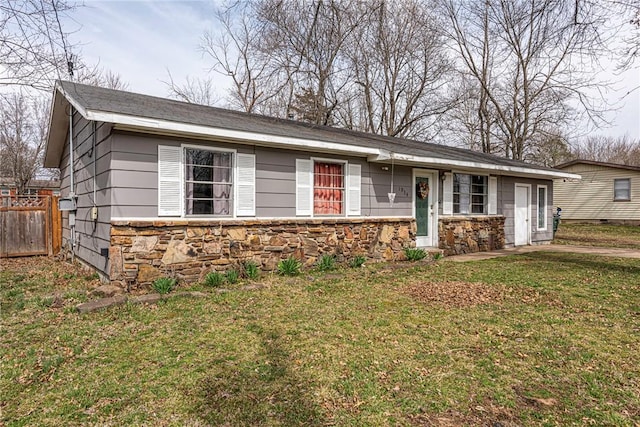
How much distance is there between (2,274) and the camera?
22.1 feet

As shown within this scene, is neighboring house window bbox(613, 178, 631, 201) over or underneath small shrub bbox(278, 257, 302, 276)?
over

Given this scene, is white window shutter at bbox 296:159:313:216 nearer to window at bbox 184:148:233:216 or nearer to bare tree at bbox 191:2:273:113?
window at bbox 184:148:233:216

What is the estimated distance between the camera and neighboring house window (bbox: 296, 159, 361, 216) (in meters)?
7.16

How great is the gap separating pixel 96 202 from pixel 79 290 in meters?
1.60

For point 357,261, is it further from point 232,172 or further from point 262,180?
point 232,172

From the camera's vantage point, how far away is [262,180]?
21.8ft

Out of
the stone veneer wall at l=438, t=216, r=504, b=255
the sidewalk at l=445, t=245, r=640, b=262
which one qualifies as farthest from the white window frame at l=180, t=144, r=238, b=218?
the stone veneer wall at l=438, t=216, r=504, b=255

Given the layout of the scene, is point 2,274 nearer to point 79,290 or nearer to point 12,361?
point 79,290

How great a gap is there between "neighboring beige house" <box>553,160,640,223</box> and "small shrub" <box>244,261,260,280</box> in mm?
17342

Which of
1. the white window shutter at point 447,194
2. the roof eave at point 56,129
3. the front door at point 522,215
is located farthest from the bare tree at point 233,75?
the front door at point 522,215

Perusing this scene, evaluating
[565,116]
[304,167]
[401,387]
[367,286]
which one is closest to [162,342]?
[401,387]

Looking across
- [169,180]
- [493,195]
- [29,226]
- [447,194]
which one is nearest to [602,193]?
[493,195]

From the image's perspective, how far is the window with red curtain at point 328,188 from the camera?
745 centimetres

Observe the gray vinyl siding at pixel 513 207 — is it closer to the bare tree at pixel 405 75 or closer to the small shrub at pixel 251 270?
the bare tree at pixel 405 75
